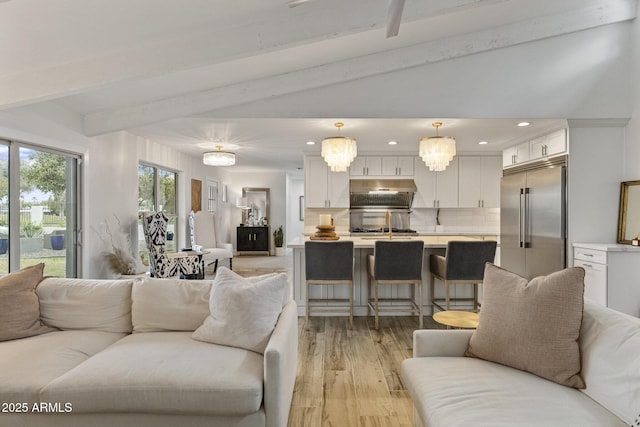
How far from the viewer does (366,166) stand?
671 cm

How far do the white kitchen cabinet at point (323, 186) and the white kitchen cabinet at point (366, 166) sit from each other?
0.17 meters

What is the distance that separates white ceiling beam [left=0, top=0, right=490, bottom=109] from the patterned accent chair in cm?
240

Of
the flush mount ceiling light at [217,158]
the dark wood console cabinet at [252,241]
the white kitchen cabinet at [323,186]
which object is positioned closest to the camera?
the flush mount ceiling light at [217,158]

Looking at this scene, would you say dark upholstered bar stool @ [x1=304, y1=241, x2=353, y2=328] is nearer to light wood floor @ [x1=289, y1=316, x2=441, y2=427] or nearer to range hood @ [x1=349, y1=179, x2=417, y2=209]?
light wood floor @ [x1=289, y1=316, x2=441, y2=427]

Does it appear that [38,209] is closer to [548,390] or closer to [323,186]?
[323,186]

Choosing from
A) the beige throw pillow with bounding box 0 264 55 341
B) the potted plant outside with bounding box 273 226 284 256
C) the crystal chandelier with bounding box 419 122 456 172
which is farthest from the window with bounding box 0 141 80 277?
the potted plant outside with bounding box 273 226 284 256

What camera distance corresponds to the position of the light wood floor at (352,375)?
2361 millimetres

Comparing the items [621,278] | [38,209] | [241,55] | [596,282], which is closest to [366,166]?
[596,282]

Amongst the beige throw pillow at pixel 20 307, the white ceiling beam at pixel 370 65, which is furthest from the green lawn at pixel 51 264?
the white ceiling beam at pixel 370 65

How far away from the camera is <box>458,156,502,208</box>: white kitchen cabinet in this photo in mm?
6727

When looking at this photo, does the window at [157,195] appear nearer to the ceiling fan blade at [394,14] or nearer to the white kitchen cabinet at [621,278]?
the ceiling fan blade at [394,14]

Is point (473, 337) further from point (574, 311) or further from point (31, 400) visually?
point (31, 400)

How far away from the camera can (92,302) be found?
8.34 ft

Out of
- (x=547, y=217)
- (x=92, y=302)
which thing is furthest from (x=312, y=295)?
(x=547, y=217)
